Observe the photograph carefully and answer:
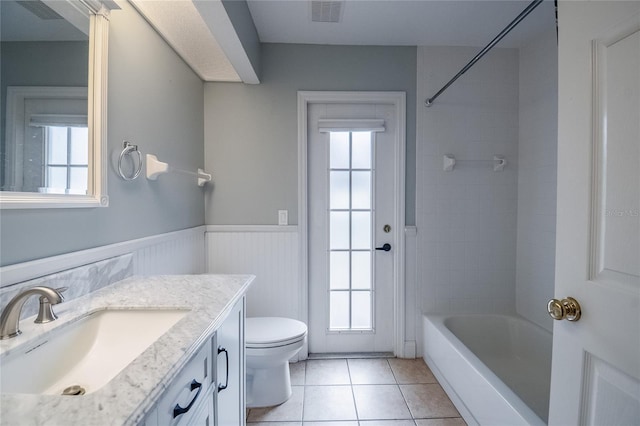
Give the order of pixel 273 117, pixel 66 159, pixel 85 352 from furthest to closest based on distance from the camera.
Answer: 1. pixel 273 117
2. pixel 66 159
3. pixel 85 352

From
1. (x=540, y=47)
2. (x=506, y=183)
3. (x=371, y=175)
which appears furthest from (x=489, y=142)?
(x=371, y=175)

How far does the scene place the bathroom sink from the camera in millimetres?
676

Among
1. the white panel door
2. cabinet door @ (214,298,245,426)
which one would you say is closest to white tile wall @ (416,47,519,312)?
the white panel door

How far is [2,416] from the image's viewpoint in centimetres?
46

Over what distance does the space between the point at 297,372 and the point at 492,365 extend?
1.35 m

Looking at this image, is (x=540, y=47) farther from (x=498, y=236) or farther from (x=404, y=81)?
(x=498, y=236)

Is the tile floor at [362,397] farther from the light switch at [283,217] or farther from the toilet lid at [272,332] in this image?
the light switch at [283,217]

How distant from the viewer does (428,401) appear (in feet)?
5.73

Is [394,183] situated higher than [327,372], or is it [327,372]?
[394,183]

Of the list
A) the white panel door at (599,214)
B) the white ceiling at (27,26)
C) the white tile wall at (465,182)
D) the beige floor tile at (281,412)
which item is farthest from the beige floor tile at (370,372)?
the white ceiling at (27,26)

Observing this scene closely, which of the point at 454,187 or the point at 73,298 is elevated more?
the point at 454,187

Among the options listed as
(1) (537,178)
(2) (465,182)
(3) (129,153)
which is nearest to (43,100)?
(3) (129,153)

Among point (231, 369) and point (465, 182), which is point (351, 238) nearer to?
point (465, 182)

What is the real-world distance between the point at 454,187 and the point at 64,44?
2269 millimetres
